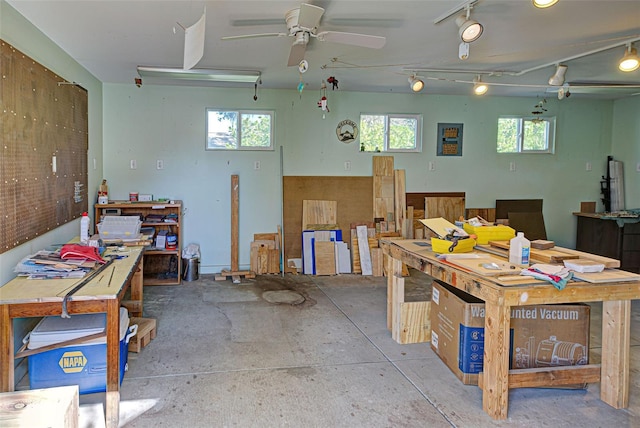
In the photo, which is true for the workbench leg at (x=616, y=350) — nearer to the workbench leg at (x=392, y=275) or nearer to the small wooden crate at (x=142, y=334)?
the workbench leg at (x=392, y=275)

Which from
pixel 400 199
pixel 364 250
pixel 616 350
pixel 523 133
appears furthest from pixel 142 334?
pixel 523 133

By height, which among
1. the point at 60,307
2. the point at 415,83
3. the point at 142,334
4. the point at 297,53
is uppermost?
the point at 415,83

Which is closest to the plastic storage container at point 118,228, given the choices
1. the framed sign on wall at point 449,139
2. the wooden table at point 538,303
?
the wooden table at point 538,303

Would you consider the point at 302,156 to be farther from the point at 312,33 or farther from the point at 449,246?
the point at 449,246

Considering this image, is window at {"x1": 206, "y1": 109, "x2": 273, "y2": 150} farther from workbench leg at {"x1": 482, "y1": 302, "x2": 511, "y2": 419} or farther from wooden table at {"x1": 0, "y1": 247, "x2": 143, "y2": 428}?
workbench leg at {"x1": 482, "y1": 302, "x2": 511, "y2": 419}

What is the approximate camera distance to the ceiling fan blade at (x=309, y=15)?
8.83 ft

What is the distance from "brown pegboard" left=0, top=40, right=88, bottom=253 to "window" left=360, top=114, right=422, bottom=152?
3.57 m

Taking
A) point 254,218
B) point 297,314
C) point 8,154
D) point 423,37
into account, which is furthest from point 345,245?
point 8,154

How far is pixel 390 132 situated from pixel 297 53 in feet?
10.4

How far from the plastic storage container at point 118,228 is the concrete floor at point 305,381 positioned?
2.54ft

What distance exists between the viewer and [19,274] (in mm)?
2682

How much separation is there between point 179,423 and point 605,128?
23.5 ft

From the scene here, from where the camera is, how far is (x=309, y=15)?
2828mm

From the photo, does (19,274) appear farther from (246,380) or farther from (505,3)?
(505,3)
